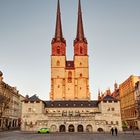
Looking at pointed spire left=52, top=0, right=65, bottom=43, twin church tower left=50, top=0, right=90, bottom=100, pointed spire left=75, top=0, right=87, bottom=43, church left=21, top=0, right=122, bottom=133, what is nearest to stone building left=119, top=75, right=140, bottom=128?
church left=21, top=0, right=122, bottom=133

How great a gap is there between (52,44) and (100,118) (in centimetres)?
5146

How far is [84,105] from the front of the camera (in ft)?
310

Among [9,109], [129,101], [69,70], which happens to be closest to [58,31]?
[69,70]

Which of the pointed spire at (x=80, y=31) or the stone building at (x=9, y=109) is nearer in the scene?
the stone building at (x=9, y=109)

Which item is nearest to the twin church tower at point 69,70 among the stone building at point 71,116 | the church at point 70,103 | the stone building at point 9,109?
the church at point 70,103

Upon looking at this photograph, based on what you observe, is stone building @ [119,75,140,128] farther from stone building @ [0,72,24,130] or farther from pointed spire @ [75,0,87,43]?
stone building @ [0,72,24,130]

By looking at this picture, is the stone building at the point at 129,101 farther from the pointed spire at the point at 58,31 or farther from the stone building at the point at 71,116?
the pointed spire at the point at 58,31

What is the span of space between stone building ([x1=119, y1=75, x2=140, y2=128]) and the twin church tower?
1700cm

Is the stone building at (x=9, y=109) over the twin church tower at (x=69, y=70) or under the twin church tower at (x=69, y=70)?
under

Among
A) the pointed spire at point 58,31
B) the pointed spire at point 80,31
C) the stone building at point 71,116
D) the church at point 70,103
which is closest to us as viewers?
the stone building at point 71,116

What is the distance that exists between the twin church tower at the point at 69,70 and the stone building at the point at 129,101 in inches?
669

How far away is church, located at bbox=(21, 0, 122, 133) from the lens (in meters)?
78.9

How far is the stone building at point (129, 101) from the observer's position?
86.9 m

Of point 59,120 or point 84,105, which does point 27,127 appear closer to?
point 59,120
